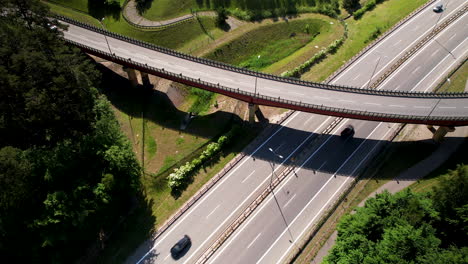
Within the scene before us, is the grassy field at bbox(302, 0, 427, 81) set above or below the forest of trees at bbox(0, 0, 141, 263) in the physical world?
below

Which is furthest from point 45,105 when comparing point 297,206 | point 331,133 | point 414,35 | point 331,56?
point 414,35

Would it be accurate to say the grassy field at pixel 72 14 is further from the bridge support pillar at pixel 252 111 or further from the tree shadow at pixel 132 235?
the tree shadow at pixel 132 235

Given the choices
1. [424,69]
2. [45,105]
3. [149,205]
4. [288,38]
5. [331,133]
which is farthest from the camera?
[288,38]

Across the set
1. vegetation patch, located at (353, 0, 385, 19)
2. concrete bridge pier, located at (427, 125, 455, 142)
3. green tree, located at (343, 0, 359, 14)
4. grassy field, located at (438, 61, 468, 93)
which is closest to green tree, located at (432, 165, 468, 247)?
concrete bridge pier, located at (427, 125, 455, 142)

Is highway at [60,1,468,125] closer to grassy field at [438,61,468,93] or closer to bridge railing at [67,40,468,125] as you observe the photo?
bridge railing at [67,40,468,125]

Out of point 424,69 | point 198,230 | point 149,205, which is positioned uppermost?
point 149,205

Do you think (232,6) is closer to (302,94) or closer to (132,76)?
(132,76)

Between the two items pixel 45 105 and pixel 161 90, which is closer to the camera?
pixel 45 105

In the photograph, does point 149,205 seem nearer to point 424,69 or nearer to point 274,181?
point 274,181
